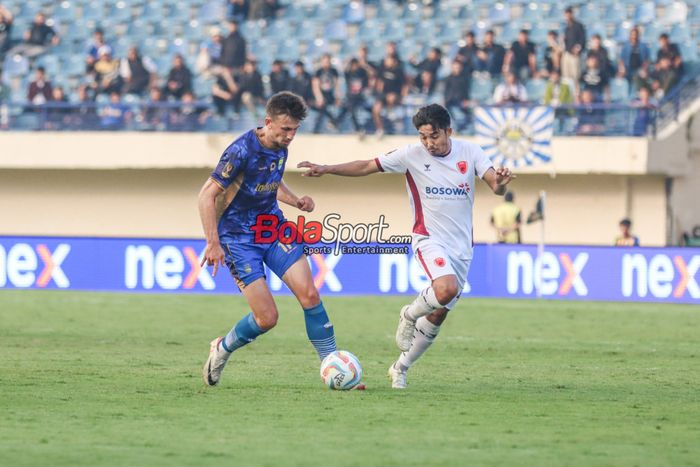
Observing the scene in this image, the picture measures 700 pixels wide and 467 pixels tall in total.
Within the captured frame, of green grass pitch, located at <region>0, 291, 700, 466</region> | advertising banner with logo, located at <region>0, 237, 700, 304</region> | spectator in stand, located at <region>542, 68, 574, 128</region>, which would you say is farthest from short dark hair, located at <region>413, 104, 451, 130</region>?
spectator in stand, located at <region>542, 68, 574, 128</region>

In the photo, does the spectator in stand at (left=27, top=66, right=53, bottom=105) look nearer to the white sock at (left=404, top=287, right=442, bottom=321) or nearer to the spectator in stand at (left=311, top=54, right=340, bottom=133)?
the spectator in stand at (left=311, top=54, right=340, bottom=133)

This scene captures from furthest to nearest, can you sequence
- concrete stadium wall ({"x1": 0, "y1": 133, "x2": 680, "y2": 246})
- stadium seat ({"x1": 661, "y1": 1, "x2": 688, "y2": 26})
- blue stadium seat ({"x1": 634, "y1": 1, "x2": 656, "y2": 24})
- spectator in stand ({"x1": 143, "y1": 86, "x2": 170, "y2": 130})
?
blue stadium seat ({"x1": 634, "y1": 1, "x2": 656, "y2": 24}) → stadium seat ({"x1": 661, "y1": 1, "x2": 688, "y2": 26}) → spectator in stand ({"x1": 143, "y1": 86, "x2": 170, "y2": 130}) → concrete stadium wall ({"x1": 0, "y1": 133, "x2": 680, "y2": 246})

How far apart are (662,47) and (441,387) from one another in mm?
17533

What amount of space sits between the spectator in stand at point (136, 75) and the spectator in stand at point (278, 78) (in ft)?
9.61

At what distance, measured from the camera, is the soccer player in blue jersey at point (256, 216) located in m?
9.87

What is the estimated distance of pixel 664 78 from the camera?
1048 inches

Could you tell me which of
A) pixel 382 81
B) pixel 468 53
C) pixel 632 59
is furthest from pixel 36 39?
pixel 632 59

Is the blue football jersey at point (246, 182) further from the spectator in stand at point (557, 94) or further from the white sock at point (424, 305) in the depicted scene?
the spectator in stand at point (557, 94)

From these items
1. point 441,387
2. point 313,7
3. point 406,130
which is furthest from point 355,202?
point 441,387

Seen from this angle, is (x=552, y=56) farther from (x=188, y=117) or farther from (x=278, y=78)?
(x=188, y=117)

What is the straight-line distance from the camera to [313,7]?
30547 millimetres

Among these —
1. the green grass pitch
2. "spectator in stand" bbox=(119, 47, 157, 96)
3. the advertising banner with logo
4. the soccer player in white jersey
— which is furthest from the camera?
"spectator in stand" bbox=(119, 47, 157, 96)

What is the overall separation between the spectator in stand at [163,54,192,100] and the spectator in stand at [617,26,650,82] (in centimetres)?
855

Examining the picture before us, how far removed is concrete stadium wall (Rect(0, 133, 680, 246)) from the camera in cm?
2716
